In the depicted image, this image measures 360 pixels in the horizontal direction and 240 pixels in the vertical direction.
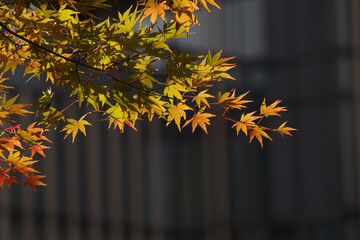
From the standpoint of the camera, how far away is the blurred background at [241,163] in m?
4.76

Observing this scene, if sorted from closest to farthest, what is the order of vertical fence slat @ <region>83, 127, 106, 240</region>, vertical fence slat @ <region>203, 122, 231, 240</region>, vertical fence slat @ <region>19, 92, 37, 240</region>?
vertical fence slat @ <region>203, 122, 231, 240</region>, vertical fence slat @ <region>83, 127, 106, 240</region>, vertical fence slat @ <region>19, 92, 37, 240</region>

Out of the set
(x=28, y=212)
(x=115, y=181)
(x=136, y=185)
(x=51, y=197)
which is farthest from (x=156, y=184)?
(x=28, y=212)

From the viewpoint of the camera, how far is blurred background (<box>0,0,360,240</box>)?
4.76 meters

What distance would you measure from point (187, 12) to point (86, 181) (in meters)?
3.77

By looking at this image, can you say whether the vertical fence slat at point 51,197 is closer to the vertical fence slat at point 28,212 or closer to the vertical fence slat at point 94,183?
the vertical fence slat at point 28,212

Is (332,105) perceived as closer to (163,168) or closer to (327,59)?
(327,59)

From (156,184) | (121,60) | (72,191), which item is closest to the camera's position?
(121,60)

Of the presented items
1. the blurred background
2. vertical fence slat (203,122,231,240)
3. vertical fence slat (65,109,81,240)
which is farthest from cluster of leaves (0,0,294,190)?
vertical fence slat (65,109,81,240)

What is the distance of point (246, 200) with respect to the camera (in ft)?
16.4

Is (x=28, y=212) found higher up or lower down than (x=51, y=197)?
Result: lower down

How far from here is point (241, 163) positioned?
195 inches

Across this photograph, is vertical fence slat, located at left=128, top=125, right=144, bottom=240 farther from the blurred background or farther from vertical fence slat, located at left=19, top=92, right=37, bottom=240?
vertical fence slat, located at left=19, top=92, right=37, bottom=240

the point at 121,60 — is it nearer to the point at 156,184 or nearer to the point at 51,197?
the point at 156,184

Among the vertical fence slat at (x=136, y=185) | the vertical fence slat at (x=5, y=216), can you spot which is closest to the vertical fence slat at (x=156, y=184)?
the vertical fence slat at (x=136, y=185)
